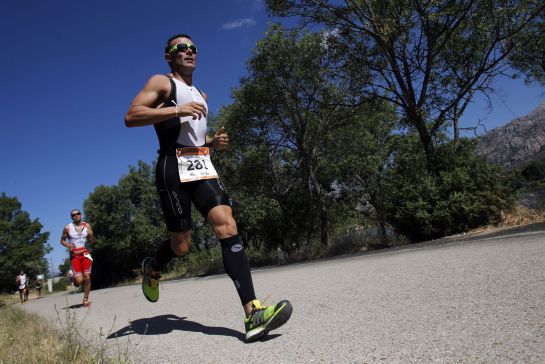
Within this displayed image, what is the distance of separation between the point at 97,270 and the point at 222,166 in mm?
30876

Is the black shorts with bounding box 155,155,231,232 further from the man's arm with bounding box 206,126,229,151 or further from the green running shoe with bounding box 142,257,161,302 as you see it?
the green running shoe with bounding box 142,257,161,302

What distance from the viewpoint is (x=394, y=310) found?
2949mm

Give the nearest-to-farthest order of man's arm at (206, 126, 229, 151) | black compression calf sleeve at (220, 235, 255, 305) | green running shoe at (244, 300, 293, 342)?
green running shoe at (244, 300, 293, 342), black compression calf sleeve at (220, 235, 255, 305), man's arm at (206, 126, 229, 151)

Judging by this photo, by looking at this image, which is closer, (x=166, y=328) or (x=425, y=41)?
(x=166, y=328)

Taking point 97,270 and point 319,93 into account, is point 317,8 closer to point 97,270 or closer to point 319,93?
point 319,93

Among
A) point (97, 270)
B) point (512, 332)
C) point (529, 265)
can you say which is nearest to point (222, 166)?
point (529, 265)

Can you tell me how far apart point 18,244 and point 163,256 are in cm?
6297

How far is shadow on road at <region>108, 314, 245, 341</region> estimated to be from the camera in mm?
3256

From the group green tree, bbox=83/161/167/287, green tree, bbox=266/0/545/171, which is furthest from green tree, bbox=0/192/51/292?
green tree, bbox=266/0/545/171

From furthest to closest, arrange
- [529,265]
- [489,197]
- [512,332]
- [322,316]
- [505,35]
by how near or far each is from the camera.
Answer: [505,35] → [489,197] → [529,265] → [322,316] → [512,332]

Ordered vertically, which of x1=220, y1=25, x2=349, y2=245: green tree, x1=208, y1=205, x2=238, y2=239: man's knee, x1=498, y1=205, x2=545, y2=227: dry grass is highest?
x1=220, y1=25, x2=349, y2=245: green tree

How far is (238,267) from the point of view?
3188 millimetres

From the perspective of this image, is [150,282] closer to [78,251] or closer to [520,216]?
[78,251]

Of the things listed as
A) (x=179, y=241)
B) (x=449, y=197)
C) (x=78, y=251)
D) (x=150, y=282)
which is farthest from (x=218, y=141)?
(x=449, y=197)
